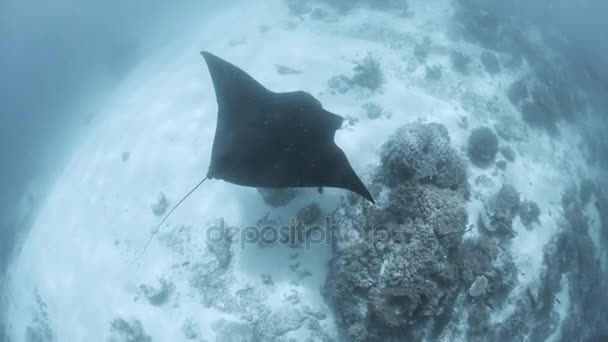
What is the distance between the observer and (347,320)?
5.42 metres

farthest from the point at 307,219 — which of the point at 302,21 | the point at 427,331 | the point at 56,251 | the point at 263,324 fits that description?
the point at 302,21

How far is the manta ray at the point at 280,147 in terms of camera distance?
4.99 m

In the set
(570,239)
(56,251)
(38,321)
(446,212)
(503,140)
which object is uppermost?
(446,212)

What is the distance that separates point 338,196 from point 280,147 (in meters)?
1.88

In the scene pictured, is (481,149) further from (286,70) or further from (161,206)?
(161,206)

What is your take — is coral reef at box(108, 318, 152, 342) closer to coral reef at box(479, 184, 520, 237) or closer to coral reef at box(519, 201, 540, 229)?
coral reef at box(479, 184, 520, 237)

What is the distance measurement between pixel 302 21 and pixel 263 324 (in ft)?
45.5

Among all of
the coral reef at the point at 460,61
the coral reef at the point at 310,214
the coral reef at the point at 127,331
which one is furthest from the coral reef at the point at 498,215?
the coral reef at the point at 127,331

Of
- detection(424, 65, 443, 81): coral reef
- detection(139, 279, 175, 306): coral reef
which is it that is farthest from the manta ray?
detection(424, 65, 443, 81): coral reef

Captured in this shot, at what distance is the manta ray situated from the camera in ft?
16.4

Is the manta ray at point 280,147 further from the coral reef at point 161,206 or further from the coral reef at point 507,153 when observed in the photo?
the coral reef at point 507,153

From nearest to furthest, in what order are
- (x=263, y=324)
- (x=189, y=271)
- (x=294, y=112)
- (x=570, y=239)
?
(x=294, y=112) → (x=263, y=324) → (x=189, y=271) → (x=570, y=239)

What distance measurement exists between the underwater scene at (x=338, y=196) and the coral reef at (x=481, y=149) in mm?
51

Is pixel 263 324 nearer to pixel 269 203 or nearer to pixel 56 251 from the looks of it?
→ pixel 269 203
